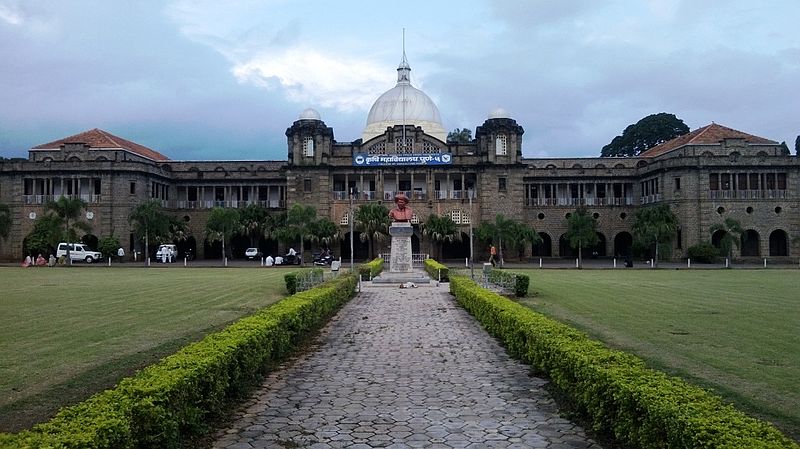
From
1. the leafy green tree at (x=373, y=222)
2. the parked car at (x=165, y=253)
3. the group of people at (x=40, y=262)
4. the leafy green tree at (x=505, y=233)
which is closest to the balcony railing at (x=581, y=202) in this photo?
the leafy green tree at (x=505, y=233)

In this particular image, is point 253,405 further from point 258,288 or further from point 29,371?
point 258,288

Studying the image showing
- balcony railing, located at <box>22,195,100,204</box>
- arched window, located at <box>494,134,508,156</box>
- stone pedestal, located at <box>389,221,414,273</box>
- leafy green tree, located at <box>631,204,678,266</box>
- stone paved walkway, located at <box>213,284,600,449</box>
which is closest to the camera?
stone paved walkway, located at <box>213,284,600,449</box>

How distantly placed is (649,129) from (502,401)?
78.1 metres

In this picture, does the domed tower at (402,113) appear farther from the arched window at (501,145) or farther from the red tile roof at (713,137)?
the red tile roof at (713,137)

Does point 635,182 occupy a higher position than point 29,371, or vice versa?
point 635,182

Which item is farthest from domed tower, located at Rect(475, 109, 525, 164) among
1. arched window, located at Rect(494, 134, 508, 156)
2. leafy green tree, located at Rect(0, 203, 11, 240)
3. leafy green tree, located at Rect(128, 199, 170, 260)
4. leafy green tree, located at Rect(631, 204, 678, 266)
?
leafy green tree, located at Rect(0, 203, 11, 240)

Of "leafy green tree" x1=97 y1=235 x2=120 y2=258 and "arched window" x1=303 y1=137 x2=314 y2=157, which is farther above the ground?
"arched window" x1=303 y1=137 x2=314 y2=157

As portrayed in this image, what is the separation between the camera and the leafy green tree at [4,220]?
178 feet

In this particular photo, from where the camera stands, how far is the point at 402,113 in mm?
64875

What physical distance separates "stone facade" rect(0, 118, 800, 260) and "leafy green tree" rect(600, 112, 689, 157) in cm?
1649

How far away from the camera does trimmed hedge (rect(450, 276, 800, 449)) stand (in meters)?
5.53

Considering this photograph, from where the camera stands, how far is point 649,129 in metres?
81.5

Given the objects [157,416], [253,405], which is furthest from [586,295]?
[157,416]

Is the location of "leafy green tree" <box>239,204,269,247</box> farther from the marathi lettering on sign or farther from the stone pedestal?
the stone pedestal
